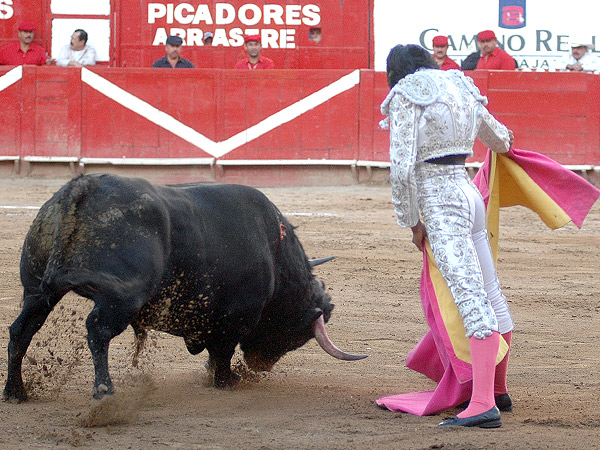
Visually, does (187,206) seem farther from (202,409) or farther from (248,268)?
(202,409)

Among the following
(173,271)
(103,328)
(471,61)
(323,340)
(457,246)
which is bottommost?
(323,340)

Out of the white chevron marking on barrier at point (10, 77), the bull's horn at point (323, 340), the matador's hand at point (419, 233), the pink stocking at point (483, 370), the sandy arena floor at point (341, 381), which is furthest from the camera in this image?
the white chevron marking on barrier at point (10, 77)

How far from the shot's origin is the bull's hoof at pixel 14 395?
3.43 metres

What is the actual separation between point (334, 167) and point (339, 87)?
2.79 feet

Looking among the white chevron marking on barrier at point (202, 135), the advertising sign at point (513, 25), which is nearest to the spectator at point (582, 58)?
the advertising sign at point (513, 25)

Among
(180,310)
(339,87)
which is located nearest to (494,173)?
(180,310)

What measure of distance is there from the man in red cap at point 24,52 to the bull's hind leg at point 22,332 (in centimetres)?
743

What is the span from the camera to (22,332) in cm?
337

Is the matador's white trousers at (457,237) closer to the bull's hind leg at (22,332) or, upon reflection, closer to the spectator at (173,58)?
the bull's hind leg at (22,332)

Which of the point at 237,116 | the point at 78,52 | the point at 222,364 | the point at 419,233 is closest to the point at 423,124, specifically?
the point at 419,233

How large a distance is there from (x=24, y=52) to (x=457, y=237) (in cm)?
821

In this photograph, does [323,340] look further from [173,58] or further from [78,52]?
[78,52]

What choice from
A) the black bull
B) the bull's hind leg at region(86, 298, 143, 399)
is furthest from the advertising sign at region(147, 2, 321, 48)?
the bull's hind leg at region(86, 298, 143, 399)

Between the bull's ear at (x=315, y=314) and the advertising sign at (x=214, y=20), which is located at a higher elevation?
the advertising sign at (x=214, y=20)
